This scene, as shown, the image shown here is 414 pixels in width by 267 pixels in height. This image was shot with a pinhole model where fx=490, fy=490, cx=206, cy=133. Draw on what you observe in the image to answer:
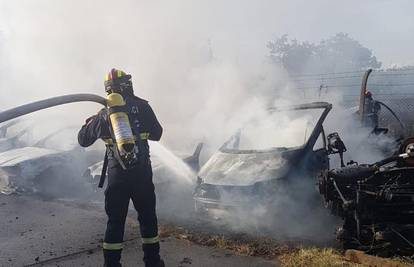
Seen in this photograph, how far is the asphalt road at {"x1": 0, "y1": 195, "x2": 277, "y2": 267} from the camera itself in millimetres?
5266

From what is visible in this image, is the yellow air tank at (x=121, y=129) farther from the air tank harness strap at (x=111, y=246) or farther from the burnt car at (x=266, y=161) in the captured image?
the burnt car at (x=266, y=161)

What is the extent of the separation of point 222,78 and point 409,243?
827cm

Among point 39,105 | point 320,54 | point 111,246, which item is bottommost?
point 111,246

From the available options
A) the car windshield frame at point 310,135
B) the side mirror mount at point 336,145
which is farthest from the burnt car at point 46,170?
the side mirror mount at point 336,145

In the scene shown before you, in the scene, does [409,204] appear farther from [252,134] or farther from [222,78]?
[222,78]

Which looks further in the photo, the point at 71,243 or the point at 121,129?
the point at 71,243

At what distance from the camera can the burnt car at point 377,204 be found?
4520mm

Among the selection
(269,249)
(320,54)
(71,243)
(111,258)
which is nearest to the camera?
(111,258)

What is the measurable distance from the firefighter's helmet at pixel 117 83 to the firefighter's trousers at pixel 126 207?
26.9 inches

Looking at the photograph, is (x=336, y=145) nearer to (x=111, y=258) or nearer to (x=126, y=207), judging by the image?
(x=126, y=207)

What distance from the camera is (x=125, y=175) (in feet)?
14.6

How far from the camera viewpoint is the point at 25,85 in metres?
17.9

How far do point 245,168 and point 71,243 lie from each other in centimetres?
242

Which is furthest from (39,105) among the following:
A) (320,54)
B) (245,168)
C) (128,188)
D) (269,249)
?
(320,54)
